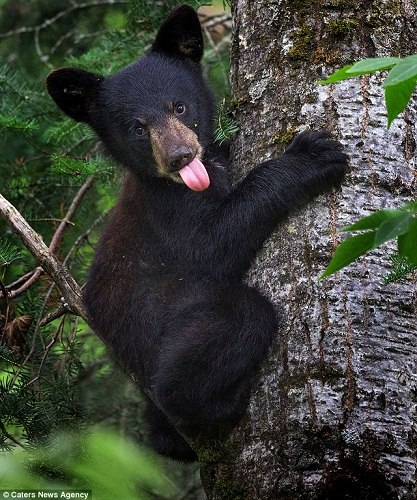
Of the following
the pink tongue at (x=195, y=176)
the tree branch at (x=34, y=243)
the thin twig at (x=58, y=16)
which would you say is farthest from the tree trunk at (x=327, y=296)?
the thin twig at (x=58, y=16)

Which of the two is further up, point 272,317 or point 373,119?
point 373,119

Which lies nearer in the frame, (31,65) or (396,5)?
(396,5)

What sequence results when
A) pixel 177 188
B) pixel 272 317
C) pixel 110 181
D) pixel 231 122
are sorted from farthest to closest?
pixel 110 181 < pixel 177 188 < pixel 231 122 < pixel 272 317

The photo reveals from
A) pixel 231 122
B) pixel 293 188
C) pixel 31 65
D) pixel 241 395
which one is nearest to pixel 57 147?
pixel 31 65

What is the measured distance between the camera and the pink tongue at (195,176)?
13.3 feet

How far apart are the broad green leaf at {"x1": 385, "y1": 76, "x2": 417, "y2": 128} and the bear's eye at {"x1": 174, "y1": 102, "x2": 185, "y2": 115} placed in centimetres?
247

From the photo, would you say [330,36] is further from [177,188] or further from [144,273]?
[144,273]

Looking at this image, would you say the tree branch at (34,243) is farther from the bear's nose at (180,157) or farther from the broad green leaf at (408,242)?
the broad green leaf at (408,242)

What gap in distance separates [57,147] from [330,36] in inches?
100

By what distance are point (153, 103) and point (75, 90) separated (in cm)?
48

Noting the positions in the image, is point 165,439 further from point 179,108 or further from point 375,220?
point 375,220

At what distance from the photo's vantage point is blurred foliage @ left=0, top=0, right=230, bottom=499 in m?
4.25

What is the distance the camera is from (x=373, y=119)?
3584 millimetres

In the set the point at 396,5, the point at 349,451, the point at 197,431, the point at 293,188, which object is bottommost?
the point at 197,431
